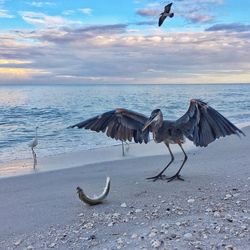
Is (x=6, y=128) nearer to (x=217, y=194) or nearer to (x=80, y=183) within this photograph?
(x=80, y=183)

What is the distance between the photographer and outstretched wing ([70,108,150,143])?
7.78 meters

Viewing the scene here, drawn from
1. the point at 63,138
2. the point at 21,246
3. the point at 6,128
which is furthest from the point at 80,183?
the point at 6,128

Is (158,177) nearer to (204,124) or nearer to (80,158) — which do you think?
(204,124)

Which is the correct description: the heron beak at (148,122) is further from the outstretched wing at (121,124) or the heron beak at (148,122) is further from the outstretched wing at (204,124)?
the outstretched wing at (204,124)

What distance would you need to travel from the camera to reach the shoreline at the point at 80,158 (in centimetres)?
975

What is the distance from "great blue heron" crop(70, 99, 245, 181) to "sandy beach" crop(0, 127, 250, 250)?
73 centimetres

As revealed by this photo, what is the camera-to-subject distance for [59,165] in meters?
10.1

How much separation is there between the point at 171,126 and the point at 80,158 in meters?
4.06

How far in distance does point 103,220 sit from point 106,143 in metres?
8.42

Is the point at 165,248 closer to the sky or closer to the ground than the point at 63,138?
closer to the sky

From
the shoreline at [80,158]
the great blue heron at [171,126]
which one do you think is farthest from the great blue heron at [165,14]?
the shoreline at [80,158]

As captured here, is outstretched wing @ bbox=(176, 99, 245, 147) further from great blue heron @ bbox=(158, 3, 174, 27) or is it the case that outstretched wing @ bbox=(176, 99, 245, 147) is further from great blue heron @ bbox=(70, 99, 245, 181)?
great blue heron @ bbox=(158, 3, 174, 27)

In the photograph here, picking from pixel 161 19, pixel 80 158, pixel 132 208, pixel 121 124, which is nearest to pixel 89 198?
pixel 132 208

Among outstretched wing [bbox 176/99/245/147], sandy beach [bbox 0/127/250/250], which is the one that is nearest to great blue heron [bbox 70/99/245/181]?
outstretched wing [bbox 176/99/245/147]
